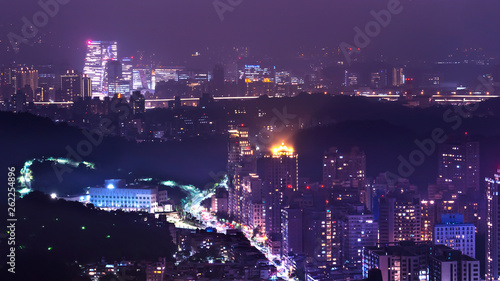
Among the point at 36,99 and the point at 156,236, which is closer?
the point at 156,236

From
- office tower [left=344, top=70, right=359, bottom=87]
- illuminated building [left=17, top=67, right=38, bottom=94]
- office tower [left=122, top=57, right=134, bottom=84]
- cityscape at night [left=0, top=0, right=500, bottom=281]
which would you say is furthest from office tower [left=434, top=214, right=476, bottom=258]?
office tower [left=122, top=57, right=134, bottom=84]

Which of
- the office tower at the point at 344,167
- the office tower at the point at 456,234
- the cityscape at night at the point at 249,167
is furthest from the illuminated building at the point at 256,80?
the office tower at the point at 456,234

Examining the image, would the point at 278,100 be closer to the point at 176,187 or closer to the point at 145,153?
the point at 145,153

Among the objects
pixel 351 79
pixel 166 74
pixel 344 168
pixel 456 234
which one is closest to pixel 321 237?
pixel 456 234

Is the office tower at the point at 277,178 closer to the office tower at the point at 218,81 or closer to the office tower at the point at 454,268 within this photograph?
the office tower at the point at 454,268

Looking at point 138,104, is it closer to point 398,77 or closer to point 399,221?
point 398,77

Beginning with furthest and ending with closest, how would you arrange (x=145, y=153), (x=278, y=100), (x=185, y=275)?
(x=278, y=100), (x=145, y=153), (x=185, y=275)

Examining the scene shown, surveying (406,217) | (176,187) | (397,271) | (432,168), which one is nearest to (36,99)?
(176,187)
